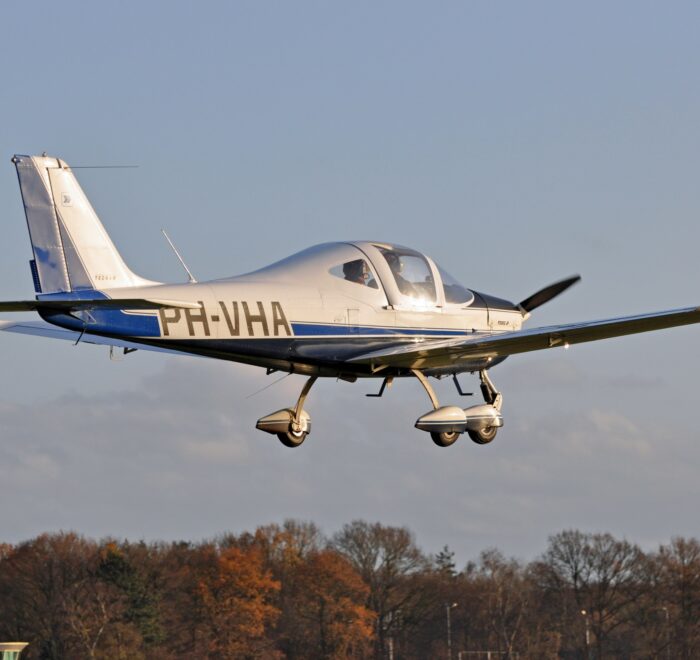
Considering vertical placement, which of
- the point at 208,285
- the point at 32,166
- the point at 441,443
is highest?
the point at 32,166

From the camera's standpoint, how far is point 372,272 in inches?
893

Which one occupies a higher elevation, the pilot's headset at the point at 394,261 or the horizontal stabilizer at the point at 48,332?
the pilot's headset at the point at 394,261

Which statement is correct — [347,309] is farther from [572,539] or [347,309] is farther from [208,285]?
[572,539]

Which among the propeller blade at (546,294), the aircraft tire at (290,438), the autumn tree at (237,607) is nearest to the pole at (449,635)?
the autumn tree at (237,607)

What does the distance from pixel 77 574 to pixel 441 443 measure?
66361mm

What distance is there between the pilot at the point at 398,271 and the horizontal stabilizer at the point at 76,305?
13.0 ft

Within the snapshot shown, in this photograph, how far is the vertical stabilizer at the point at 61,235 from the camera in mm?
20531

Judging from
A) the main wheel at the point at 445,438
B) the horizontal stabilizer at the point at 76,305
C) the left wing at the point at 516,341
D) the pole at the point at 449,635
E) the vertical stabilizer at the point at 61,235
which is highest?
the pole at the point at 449,635

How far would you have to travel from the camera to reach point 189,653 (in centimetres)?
8781

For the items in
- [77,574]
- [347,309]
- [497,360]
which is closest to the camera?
[347,309]

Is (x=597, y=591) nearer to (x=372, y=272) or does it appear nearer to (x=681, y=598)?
(x=681, y=598)

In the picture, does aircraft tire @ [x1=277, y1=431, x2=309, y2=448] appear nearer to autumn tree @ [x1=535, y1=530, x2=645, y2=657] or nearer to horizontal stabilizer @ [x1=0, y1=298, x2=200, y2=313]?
horizontal stabilizer @ [x1=0, y1=298, x2=200, y2=313]

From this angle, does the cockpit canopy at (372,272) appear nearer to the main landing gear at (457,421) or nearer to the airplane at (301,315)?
the airplane at (301,315)

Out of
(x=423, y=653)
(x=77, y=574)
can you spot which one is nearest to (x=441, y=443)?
(x=77, y=574)
